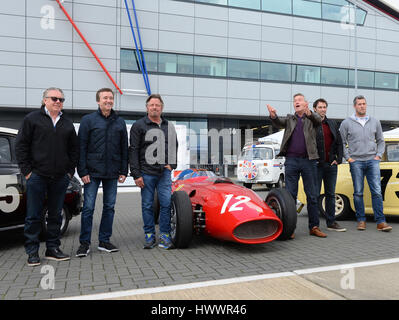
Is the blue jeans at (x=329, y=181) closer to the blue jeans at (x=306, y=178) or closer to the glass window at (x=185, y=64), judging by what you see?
the blue jeans at (x=306, y=178)

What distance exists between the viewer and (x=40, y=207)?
404 centimetres

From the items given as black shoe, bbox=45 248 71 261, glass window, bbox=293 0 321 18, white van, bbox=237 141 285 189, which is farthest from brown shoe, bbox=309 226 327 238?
glass window, bbox=293 0 321 18

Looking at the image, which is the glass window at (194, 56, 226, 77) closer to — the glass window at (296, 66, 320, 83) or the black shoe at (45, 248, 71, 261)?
the glass window at (296, 66, 320, 83)

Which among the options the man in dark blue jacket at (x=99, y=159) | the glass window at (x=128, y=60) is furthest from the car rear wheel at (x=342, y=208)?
the glass window at (x=128, y=60)

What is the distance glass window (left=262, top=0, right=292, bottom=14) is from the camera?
22114 mm

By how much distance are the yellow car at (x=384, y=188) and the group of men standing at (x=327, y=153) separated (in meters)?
0.75

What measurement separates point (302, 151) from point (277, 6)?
19850mm

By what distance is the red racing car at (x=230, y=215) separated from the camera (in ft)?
14.2

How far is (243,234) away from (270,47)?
19836 millimetres

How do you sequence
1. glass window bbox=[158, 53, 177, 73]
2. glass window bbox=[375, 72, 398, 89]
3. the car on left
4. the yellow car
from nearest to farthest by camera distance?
1. the car on left
2. the yellow car
3. glass window bbox=[158, 53, 177, 73]
4. glass window bbox=[375, 72, 398, 89]

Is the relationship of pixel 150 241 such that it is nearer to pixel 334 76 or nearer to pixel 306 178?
pixel 306 178

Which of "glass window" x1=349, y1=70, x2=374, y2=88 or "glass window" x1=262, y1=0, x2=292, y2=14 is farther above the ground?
"glass window" x1=262, y1=0, x2=292, y2=14
